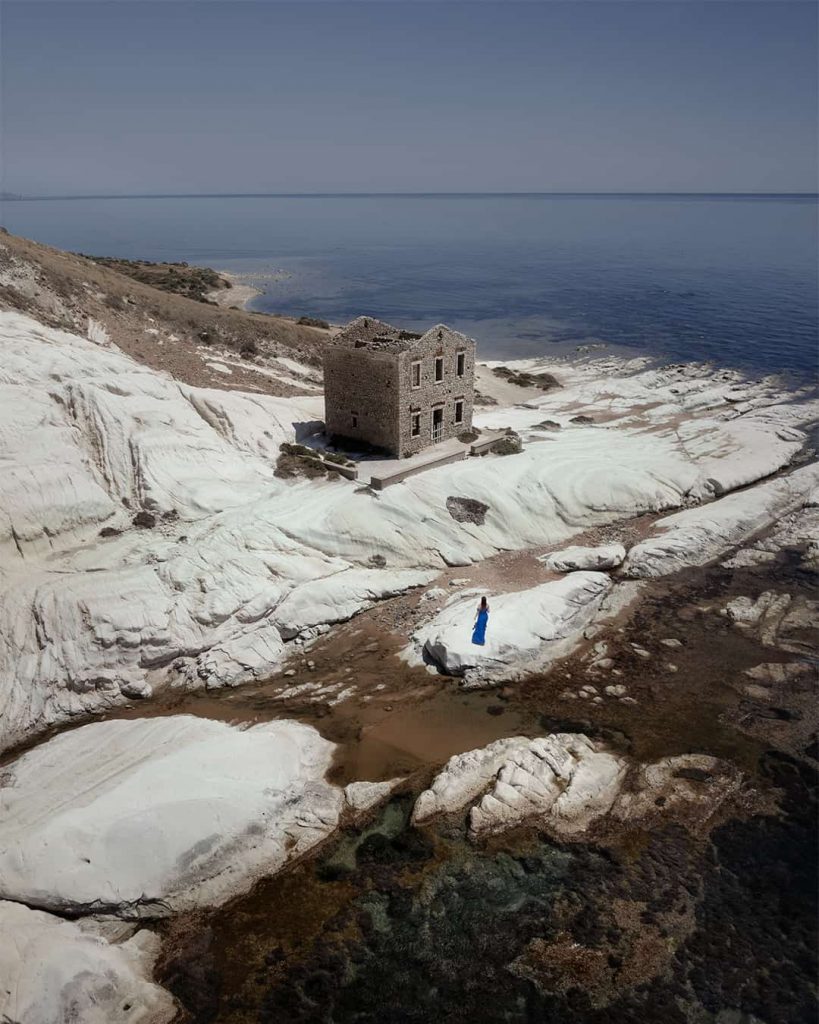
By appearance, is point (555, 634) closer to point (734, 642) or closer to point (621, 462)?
point (734, 642)

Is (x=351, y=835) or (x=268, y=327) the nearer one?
(x=351, y=835)

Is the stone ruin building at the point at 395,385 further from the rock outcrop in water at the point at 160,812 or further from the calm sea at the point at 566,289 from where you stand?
the calm sea at the point at 566,289

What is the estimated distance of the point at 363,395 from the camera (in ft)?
112

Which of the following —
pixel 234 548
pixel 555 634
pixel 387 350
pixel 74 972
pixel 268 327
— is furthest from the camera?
pixel 268 327

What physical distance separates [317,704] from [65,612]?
343 inches

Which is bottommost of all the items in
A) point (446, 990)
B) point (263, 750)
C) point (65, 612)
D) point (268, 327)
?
point (446, 990)

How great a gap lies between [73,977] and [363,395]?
1007 inches

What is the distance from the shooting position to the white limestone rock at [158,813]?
15.4 m

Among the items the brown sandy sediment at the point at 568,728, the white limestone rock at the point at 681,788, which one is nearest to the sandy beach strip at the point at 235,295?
the brown sandy sediment at the point at 568,728

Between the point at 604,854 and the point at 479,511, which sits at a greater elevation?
the point at 479,511

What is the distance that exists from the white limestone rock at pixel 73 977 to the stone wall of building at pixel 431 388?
23.2 metres

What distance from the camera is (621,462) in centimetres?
3588

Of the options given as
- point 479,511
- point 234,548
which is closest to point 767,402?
point 479,511

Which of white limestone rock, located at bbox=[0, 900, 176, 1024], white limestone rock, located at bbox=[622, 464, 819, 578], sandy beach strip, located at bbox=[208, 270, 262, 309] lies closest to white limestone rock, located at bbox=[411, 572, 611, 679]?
white limestone rock, located at bbox=[622, 464, 819, 578]
